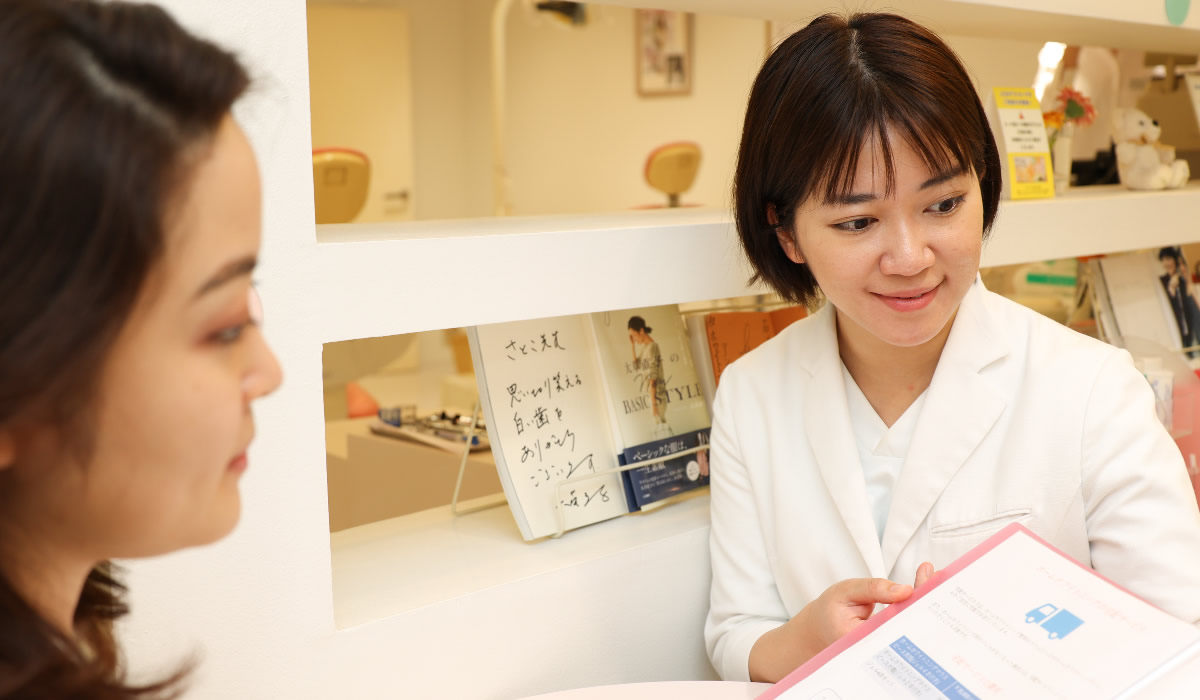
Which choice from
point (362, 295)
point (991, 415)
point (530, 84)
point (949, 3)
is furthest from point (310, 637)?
point (530, 84)

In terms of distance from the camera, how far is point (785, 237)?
143 cm

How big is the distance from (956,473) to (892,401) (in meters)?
0.15

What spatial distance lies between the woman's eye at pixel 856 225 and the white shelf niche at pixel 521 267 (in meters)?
0.27

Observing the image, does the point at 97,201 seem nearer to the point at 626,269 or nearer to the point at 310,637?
the point at 310,637

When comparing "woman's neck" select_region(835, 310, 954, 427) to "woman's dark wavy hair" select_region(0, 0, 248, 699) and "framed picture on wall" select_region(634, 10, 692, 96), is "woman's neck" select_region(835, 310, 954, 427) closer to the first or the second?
"woman's dark wavy hair" select_region(0, 0, 248, 699)

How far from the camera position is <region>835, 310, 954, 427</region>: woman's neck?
1.42 metres

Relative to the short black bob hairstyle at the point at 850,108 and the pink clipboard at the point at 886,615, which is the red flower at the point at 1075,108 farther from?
the pink clipboard at the point at 886,615

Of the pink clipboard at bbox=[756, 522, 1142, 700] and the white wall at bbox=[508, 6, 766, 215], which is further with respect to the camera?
the white wall at bbox=[508, 6, 766, 215]

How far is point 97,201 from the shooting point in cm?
52

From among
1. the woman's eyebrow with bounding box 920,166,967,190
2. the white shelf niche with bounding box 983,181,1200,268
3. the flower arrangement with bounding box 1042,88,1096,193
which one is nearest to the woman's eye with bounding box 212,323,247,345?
the woman's eyebrow with bounding box 920,166,967,190

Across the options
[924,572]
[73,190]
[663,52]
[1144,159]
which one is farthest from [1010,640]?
[663,52]

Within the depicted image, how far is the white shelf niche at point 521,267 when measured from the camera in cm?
114

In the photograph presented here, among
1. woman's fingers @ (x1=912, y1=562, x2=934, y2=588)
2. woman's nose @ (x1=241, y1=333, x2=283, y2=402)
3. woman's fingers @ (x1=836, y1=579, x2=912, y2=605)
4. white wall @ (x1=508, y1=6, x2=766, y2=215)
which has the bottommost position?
woman's fingers @ (x1=836, y1=579, x2=912, y2=605)

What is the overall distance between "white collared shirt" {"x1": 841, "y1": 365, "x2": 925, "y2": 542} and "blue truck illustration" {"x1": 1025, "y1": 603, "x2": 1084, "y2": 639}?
39cm
